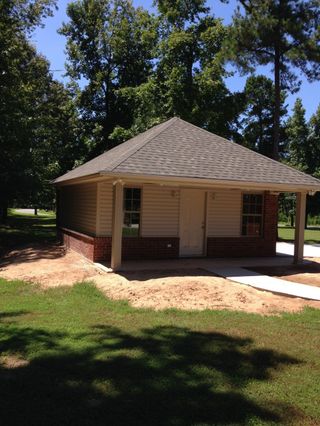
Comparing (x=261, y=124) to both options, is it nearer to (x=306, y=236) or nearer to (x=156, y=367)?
(x=306, y=236)

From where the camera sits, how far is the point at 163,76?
2819cm

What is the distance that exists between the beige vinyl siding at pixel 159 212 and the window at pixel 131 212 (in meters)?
0.15

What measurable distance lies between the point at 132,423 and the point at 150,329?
2.89m

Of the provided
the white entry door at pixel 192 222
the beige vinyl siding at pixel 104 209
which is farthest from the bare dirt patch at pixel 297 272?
the beige vinyl siding at pixel 104 209

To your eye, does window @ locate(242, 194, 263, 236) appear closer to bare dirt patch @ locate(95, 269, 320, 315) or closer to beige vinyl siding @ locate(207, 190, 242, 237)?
beige vinyl siding @ locate(207, 190, 242, 237)

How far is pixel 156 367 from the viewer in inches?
202

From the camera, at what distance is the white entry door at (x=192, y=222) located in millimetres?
14086

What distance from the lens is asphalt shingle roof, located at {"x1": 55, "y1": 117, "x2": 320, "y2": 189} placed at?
11.6m

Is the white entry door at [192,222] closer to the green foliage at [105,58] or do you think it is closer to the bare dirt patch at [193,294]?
the bare dirt patch at [193,294]

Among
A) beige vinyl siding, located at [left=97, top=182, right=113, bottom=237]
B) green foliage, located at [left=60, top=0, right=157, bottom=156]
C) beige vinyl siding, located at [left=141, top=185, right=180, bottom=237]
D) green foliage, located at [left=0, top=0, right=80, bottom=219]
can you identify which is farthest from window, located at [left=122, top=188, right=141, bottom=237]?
green foliage, located at [left=60, top=0, right=157, bottom=156]

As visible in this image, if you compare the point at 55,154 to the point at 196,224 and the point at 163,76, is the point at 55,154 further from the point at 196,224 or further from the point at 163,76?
the point at 196,224

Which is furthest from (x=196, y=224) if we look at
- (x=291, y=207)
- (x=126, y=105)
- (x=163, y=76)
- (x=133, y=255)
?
(x=291, y=207)

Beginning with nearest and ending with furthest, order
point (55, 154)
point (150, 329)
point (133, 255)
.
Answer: point (150, 329)
point (133, 255)
point (55, 154)

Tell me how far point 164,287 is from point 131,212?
4453mm
